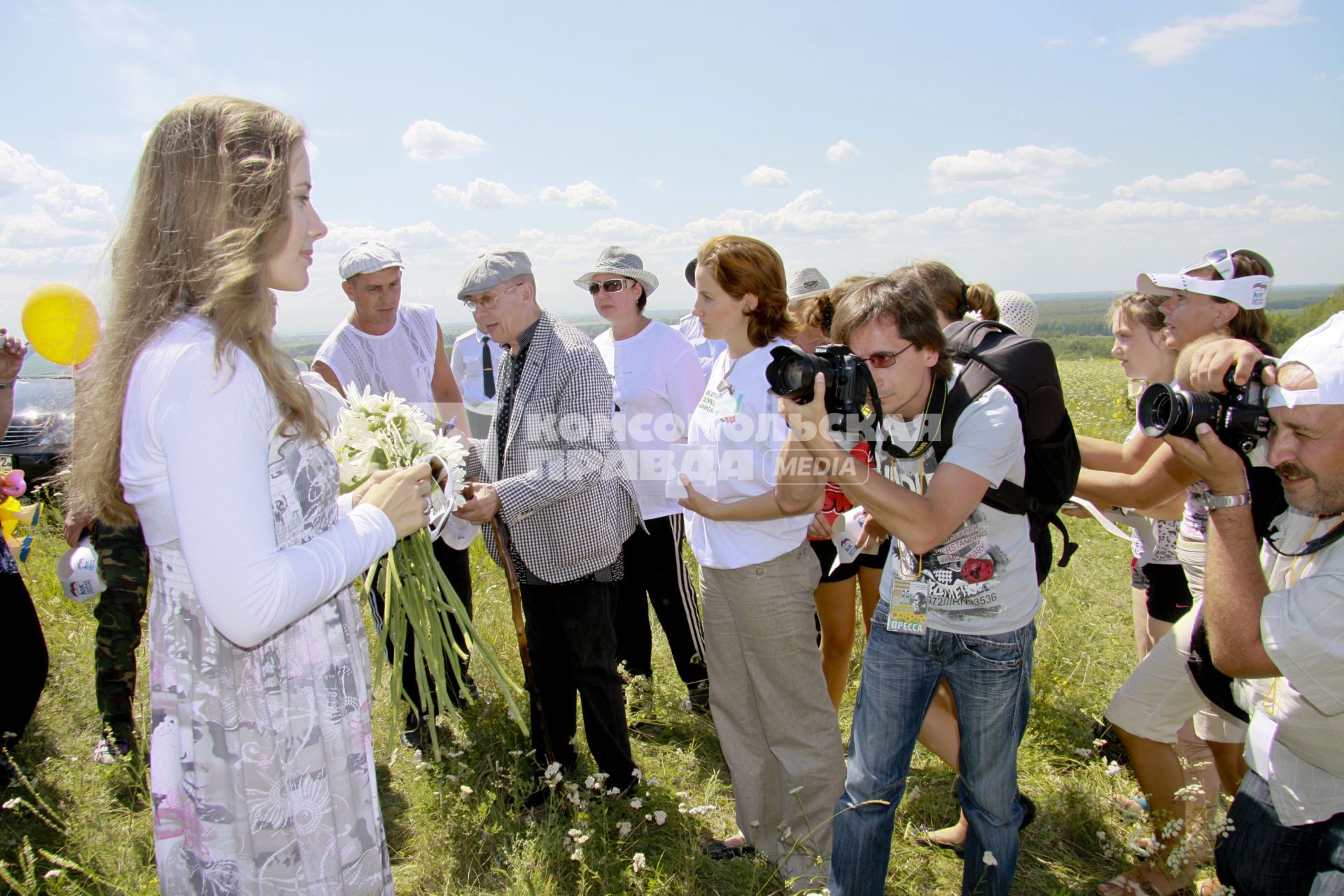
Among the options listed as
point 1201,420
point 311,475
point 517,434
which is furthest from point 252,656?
point 1201,420

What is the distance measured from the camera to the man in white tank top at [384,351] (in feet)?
11.7

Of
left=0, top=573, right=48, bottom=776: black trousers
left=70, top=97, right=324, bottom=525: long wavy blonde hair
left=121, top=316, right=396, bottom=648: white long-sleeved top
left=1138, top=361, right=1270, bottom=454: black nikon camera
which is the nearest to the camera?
left=121, top=316, right=396, bottom=648: white long-sleeved top

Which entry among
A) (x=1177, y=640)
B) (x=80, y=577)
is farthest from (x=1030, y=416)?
(x=80, y=577)

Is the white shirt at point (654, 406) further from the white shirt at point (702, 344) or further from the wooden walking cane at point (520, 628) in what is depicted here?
the wooden walking cane at point (520, 628)

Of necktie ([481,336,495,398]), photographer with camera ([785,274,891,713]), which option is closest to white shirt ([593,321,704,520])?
photographer with camera ([785,274,891,713])

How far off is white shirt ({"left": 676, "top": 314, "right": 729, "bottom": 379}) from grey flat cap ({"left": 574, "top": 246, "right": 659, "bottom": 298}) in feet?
1.08

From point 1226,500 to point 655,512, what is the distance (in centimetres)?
244

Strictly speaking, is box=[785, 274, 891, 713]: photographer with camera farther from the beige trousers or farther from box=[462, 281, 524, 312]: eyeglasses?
box=[462, 281, 524, 312]: eyeglasses

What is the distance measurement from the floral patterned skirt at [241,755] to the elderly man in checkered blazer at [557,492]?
1100 millimetres

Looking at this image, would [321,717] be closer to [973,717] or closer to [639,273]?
[973,717]

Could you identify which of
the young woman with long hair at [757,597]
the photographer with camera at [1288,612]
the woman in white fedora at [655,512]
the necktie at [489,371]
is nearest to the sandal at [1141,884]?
the photographer with camera at [1288,612]

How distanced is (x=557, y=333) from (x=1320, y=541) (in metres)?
2.27

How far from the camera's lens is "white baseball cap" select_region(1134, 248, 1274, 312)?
2621 mm

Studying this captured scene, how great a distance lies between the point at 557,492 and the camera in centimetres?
266
